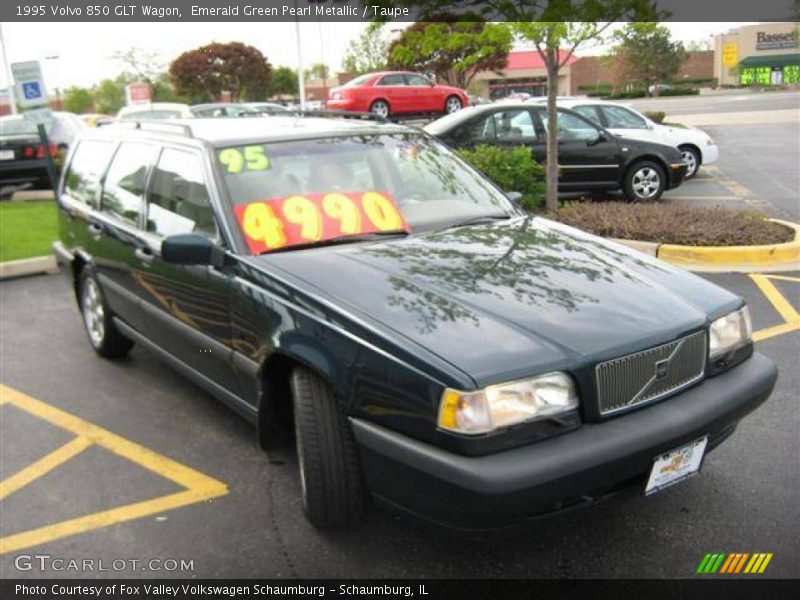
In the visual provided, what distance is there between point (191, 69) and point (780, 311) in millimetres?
46311

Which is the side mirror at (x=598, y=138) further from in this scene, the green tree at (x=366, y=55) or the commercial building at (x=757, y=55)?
the commercial building at (x=757, y=55)

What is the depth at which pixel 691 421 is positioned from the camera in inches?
107

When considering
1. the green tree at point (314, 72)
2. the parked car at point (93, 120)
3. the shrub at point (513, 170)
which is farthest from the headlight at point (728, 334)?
the green tree at point (314, 72)

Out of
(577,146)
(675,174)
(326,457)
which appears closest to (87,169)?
(326,457)

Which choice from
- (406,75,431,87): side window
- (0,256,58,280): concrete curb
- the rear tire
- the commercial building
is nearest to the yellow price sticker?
the rear tire

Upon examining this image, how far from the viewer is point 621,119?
39.8ft

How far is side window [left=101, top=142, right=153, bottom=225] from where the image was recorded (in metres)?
4.48

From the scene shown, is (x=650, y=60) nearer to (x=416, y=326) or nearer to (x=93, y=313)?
(x=93, y=313)

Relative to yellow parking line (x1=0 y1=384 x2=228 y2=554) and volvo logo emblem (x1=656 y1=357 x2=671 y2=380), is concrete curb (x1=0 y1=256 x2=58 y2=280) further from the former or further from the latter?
volvo logo emblem (x1=656 y1=357 x2=671 y2=380)

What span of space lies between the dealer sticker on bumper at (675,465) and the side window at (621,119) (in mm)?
9942

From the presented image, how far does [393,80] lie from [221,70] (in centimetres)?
2847

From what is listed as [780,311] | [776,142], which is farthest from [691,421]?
[776,142]

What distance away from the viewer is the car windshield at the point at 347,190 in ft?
11.8

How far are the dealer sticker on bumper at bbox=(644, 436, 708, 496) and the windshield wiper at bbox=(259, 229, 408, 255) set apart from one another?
5.36 feet
